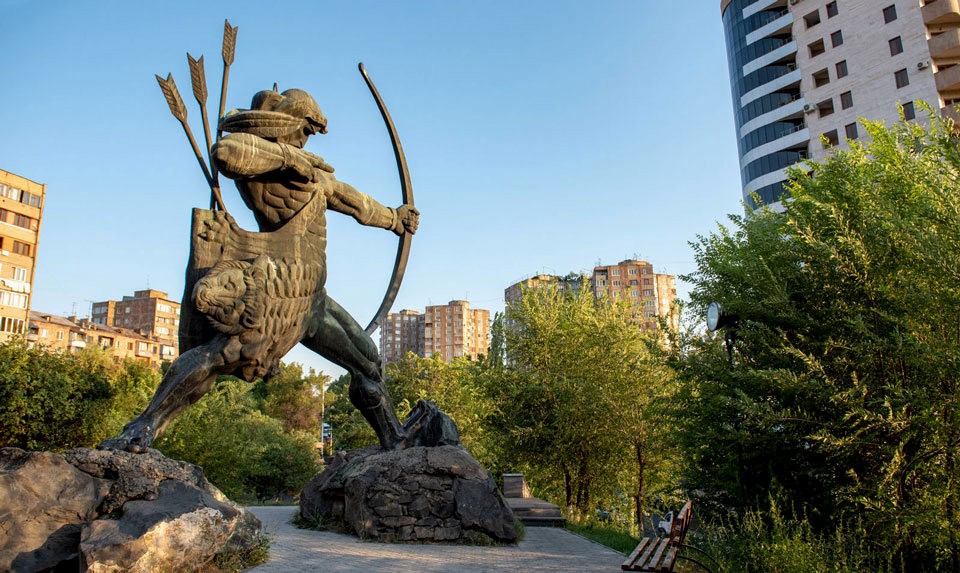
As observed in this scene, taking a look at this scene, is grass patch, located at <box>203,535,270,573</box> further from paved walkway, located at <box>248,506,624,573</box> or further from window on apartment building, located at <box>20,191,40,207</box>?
window on apartment building, located at <box>20,191,40,207</box>

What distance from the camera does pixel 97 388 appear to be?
19.0 m

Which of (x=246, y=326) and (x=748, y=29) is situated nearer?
(x=246, y=326)

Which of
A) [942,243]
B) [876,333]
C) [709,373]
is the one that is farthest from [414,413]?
[942,243]

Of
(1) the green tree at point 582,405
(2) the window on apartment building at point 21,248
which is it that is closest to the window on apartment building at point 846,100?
(1) the green tree at point 582,405

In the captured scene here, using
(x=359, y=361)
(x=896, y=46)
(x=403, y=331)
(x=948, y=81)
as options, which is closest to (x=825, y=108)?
(x=896, y=46)

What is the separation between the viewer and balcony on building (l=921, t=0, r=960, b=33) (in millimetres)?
32156

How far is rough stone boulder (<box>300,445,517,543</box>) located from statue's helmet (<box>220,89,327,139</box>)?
451 cm

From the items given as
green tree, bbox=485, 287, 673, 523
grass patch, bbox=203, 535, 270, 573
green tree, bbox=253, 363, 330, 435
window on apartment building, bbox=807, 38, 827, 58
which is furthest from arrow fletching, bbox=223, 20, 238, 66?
window on apartment building, bbox=807, 38, 827, 58

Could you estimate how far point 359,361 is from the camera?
8805 mm

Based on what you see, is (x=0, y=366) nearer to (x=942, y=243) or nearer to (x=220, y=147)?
(x=220, y=147)

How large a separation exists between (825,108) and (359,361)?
37571 mm

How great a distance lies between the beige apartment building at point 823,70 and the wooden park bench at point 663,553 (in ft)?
99.4

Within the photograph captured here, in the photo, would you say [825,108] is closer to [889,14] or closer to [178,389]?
[889,14]

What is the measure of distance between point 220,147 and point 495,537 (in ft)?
19.4
